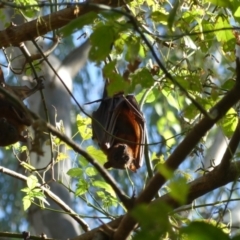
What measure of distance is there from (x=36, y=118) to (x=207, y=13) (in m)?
1.57

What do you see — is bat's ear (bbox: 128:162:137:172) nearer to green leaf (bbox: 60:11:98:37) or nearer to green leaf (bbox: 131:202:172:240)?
green leaf (bbox: 60:11:98:37)

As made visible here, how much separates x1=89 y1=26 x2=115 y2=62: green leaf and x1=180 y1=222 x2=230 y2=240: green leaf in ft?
2.37

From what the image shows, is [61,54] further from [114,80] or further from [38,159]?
[114,80]

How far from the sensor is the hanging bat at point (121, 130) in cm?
384

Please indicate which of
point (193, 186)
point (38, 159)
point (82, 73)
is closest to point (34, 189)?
point (193, 186)

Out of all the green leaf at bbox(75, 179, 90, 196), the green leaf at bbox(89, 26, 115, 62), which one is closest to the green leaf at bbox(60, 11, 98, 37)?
the green leaf at bbox(89, 26, 115, 62)

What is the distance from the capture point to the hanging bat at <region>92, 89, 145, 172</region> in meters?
3.84

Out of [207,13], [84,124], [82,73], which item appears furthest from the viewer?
[82,73]

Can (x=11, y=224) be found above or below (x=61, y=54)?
below

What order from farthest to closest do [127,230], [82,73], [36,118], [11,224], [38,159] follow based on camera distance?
[82,73] → [11,224] → [38,159] → [127,230] → [36,118]

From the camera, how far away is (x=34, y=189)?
3402 mm

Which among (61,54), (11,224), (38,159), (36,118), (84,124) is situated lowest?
(36,118)

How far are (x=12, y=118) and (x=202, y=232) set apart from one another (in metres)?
2.53

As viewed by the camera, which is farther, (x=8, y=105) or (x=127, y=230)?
(x=8, y=105)
